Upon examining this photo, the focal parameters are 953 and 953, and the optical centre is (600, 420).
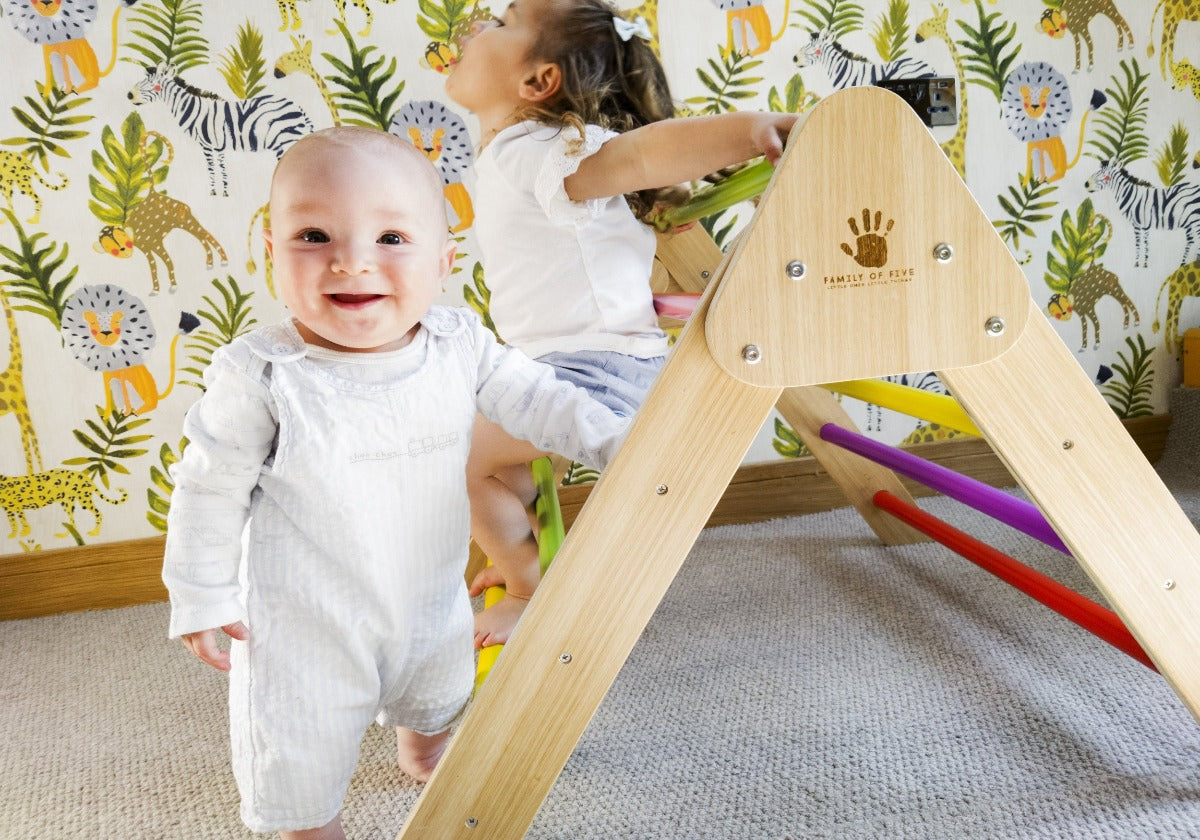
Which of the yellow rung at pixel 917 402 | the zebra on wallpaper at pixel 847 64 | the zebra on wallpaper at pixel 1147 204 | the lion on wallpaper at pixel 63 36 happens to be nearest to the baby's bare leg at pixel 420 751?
the yellow rung at pixel 917 402

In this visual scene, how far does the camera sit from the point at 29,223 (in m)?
1.53

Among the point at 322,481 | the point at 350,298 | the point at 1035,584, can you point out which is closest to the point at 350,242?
the point at 350,298

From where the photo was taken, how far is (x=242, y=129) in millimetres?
1548

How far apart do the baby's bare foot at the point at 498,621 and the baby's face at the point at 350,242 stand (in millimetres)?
446

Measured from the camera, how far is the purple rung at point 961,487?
0.92 meters

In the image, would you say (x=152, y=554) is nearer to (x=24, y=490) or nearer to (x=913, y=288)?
(x=24, y=490)

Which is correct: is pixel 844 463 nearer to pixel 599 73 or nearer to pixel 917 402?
pixel 917 402

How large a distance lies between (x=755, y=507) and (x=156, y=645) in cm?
107

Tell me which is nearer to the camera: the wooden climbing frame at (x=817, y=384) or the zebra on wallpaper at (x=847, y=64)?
the wooden climbing frame at (x=817, y=384)

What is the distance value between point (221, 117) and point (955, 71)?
1.28m

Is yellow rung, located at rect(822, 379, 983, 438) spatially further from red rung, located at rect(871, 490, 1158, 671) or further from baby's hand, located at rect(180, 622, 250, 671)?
baby's hand, located at rect(180, 622, 250, 671)

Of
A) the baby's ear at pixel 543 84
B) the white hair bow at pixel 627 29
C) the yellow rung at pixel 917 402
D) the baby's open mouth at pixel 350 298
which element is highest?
the white hair bow at pixel 627 29

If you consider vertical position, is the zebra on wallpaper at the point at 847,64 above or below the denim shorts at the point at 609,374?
above

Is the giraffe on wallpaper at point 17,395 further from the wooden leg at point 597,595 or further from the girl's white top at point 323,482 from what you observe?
the wooden leg at point 597,595
